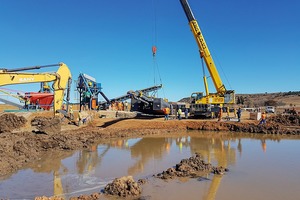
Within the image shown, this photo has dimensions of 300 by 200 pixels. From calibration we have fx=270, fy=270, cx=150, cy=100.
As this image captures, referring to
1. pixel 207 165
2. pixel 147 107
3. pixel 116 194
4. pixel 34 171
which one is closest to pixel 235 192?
pixel 207 165

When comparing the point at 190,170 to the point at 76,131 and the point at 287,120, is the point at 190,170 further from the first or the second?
the point at 287,120

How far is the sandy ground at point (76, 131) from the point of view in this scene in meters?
11.1

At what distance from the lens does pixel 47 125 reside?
16.7 meters

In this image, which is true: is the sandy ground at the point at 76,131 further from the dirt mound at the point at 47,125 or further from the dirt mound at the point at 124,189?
the dirt mound at the point at 124,189

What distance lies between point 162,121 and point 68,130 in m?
8.10

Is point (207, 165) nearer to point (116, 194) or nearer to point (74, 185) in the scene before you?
point (116, 194)

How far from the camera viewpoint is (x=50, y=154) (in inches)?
496

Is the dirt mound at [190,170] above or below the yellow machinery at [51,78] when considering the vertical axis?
below

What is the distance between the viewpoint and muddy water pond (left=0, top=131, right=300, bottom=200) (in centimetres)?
716

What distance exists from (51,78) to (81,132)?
15.3 ft

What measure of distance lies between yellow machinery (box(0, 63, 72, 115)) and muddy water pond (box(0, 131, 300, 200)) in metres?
6.88

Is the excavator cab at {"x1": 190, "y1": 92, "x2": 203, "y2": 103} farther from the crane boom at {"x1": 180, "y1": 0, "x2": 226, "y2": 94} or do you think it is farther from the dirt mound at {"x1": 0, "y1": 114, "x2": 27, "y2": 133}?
the dirt mound at {"x1": 0, "y1": 114, "x2": 27, "y2": 133}

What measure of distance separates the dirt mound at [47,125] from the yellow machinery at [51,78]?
2293 mm

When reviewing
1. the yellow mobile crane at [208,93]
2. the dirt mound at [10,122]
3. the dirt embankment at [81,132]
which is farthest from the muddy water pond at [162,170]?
the yellow mobile crane at [208,93]
